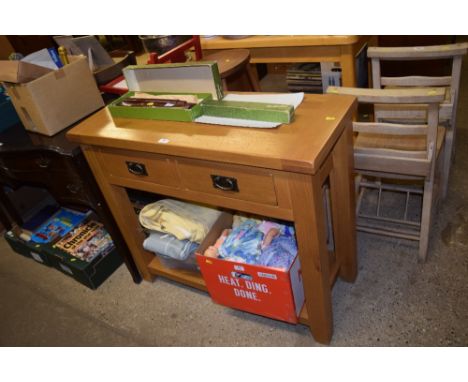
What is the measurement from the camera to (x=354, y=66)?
1.91 meters

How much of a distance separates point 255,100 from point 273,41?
0.88 meters

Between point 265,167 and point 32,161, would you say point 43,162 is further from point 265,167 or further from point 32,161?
point 265,167

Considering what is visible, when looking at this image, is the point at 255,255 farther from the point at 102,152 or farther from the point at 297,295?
the point at 102,152

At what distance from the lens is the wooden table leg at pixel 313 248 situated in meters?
1.02

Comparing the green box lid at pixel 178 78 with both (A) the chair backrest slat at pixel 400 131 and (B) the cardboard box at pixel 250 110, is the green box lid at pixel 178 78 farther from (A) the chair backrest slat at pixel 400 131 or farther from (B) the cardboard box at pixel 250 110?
(A) the chair backrest slat at pixel 400 131

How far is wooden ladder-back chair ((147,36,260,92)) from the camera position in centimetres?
155

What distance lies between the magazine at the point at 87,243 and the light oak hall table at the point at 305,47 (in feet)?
3.89

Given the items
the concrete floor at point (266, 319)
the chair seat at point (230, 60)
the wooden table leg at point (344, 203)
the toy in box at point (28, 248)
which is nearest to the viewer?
the wooden table leg at point (344, 203)

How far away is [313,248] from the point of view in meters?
1.14

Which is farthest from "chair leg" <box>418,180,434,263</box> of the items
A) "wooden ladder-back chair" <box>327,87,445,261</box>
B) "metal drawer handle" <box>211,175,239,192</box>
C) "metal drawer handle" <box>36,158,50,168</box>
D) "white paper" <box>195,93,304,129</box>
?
"metal drawer handle" <box>36,158,50,168</box>

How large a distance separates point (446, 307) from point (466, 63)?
274 centimetres

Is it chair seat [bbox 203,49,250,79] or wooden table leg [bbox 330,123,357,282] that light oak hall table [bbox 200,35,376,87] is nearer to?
chair seat [bbox 203,49,250,79]

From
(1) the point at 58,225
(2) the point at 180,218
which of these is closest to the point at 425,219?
(2) the point at 180,218

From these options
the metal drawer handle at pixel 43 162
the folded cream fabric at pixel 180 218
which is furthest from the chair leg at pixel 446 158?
the metal drawer handle at pixel 43 162
